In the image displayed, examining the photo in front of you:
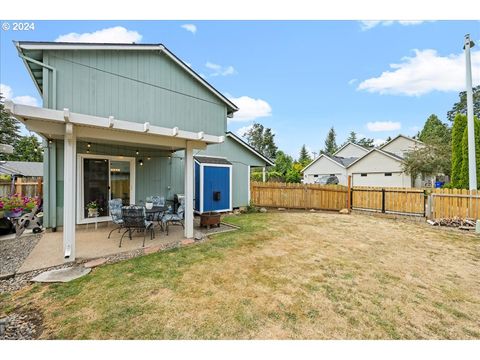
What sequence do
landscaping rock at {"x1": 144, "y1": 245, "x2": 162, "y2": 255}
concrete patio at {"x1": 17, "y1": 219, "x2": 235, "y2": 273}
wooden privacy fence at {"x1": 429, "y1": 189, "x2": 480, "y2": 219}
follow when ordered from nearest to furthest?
1. concrete patio at {"x1": 17, "y1": 219, "x2": 235, "y2": 273}
2. landscaping rock at {"x1": 144, "y1": 245, "x2": 162, "y2": 255}
3. wooden privacy fence at {"x1": 429, "y1": 189, "x2": 480, "y2": 219}

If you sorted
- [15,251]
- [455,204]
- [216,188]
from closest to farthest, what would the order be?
[15,251]
[455,204]
[216,188]

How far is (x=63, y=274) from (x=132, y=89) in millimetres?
5817

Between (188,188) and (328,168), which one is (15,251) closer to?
(188,188)

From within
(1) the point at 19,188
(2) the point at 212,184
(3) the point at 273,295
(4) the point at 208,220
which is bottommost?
(3) the point at 273,295

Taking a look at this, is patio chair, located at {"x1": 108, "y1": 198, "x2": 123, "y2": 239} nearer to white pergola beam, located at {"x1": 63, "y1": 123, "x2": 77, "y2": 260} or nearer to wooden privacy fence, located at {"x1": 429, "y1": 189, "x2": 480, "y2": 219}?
white pergola beam, located at {"x1": 63, "y1": 123, "x2": 77, "y2": 260}

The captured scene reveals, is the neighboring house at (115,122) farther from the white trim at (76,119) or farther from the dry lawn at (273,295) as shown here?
the dry lawn at (273,295)

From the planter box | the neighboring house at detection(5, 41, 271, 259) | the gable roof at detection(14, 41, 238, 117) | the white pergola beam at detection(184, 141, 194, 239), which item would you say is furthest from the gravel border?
the gable roof at detection(14, 41, 238, 117)

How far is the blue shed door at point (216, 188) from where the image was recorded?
8211 mm

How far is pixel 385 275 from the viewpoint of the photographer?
3604 millimetres

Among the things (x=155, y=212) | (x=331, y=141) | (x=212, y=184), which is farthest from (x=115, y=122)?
(x=331, y=141)

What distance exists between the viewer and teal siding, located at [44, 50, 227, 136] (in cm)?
586

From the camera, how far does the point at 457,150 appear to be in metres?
10.1
